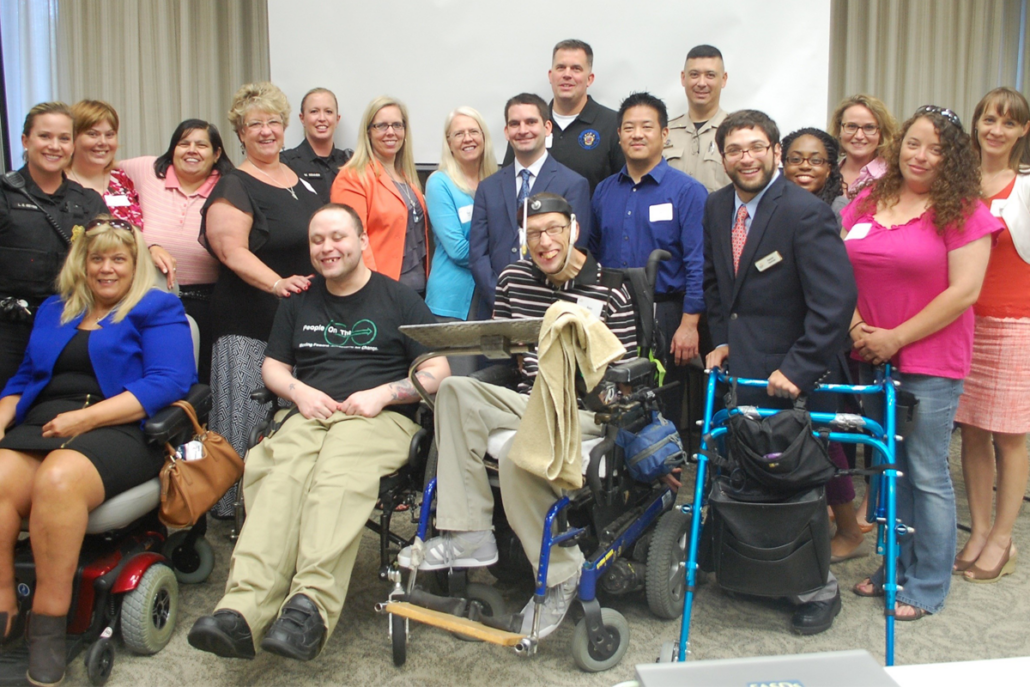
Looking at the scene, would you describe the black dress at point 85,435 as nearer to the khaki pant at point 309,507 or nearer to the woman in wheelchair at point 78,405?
the woman in wheelchair at point 78,405

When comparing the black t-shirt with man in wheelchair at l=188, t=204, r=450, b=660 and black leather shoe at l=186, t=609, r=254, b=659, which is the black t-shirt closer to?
man in wheelchair at l=188, t=204, r=450, b=660

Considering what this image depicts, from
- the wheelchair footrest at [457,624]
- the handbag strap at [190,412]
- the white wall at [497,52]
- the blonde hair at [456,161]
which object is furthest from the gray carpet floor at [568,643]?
the white wall at [497,52]

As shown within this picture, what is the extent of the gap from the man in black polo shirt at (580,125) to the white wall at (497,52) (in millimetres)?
606

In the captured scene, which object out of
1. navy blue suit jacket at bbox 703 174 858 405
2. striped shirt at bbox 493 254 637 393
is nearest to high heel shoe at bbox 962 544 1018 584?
navy blue suit jacket at bbox 703 174 858 405

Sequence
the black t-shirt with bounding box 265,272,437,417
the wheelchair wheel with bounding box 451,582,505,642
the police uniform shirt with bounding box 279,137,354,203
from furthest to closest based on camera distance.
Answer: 1. the police uniform shirt with bounding box 279,137,354,203
2. the black t-shirt with bounding box 265,272,437,417
3. the wheelchair wheel with bounding box 451,582,505,642

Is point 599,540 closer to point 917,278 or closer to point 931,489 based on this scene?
point 931,489

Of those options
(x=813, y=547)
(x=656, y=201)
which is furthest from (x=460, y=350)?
(x=656, y=201)

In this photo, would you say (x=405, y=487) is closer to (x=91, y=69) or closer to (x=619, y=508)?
(x=619, y=508)

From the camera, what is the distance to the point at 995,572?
9.20 ft

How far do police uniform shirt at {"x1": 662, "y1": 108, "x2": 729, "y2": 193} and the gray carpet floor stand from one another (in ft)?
5.91

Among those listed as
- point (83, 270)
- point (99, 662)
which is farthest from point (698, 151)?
point (99, 662)

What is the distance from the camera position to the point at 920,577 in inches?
102

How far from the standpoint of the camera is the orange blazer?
131 inches

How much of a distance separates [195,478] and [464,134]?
175 cm
